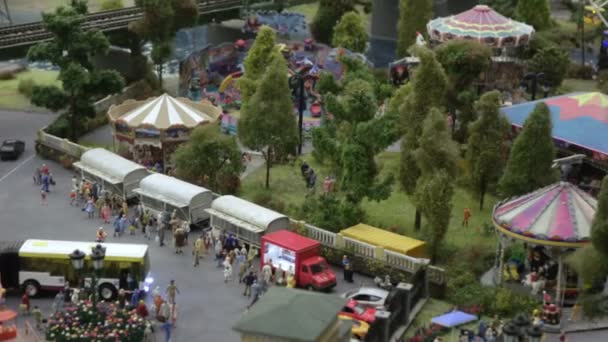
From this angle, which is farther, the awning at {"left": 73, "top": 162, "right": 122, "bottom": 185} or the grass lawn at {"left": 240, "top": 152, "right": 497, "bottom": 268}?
the awning at {"left": 73, "top": 162, "right": 122, "bottom": 185}

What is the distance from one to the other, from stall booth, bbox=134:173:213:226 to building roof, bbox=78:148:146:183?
1.94 m

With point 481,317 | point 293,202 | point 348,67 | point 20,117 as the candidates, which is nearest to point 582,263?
point 481,317

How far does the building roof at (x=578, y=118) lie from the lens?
5512 centimetres

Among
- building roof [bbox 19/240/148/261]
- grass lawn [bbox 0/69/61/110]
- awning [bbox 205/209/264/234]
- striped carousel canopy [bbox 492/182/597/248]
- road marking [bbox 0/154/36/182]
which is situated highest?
striped carousel canopy [bbox 492/182/597/248]

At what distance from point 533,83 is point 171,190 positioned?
82.0 ft

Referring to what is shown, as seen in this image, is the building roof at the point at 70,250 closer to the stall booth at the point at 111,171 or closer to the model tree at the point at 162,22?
the stall booth at the point at 111,171

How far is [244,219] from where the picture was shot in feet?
160

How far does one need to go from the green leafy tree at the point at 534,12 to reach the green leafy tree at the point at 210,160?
38.4m

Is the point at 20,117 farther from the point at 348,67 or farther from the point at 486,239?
the point at 486,239

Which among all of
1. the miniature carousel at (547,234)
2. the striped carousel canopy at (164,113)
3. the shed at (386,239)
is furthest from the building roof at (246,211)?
the miniature carousel at (547,234)

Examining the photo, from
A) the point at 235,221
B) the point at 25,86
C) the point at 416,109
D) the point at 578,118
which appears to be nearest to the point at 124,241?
the point at 235,221

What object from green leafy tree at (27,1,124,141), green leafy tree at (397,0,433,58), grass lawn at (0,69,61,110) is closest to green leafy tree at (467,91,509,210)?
green leafy tree at (27,1,124,141)

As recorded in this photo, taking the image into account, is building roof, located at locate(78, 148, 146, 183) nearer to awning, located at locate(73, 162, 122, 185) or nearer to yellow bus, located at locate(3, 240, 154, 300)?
awning, located at locate(73, 162, 122, 185)

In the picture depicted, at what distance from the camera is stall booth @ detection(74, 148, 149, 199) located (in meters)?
54.0
